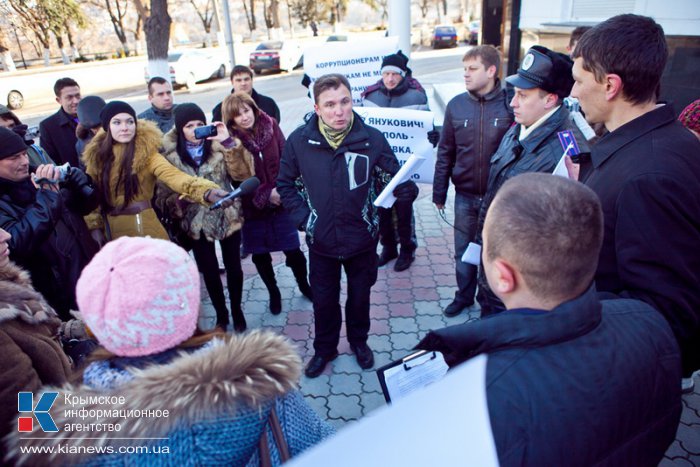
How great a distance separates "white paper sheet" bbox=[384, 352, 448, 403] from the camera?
1519 millimetres

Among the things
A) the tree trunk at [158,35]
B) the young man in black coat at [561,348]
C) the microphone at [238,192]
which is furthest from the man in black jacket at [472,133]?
the tree trunk at [158,35]

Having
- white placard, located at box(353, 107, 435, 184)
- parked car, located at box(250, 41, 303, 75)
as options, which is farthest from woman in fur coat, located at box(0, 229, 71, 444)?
parked car, located at box(250, 41, 303, 75)

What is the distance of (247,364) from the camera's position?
1.11 metres

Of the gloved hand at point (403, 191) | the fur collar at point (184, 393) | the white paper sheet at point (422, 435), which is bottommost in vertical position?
the gloved hand at point (403, 191)

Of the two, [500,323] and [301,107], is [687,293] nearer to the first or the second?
[500,323]

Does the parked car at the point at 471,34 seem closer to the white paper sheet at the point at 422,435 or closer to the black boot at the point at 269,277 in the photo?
the black boot at the point at 269,277

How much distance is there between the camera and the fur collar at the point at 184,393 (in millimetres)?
1005

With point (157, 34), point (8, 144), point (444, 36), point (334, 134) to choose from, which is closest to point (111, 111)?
point (8, 144)

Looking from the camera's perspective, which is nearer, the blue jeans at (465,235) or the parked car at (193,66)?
the blue jeans at (465,235)

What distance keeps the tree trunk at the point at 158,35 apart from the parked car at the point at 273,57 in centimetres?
1593

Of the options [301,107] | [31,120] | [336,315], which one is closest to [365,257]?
[336,315]

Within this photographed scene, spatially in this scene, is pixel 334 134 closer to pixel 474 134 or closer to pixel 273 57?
pixel 474 134

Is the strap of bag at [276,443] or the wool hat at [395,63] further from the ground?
the wool hat at [395,63]

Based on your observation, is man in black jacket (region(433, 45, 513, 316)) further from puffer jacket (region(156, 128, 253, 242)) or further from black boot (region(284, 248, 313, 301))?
puffer jacket (region(156, 128, 253, 242))
